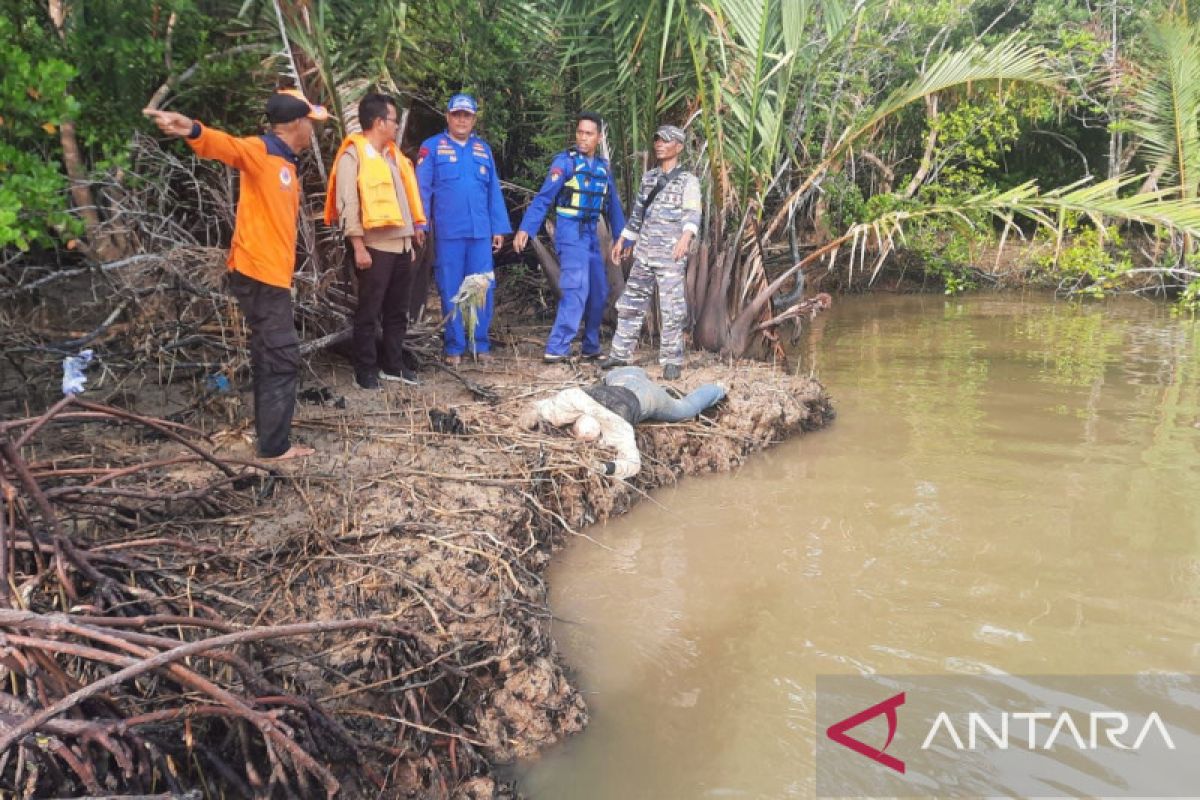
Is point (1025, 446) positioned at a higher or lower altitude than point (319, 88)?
lower

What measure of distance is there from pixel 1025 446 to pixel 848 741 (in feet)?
11.7

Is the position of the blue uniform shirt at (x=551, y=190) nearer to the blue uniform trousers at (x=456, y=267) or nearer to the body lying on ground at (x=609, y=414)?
the blue uniform trousers at (x=456, y=267)

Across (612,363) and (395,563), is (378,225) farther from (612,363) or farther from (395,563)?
(395,563)

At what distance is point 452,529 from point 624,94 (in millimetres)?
4645

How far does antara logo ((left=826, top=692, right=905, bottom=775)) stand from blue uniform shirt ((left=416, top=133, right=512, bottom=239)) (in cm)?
416

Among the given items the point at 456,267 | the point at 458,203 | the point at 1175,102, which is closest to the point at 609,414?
the point at 456,267

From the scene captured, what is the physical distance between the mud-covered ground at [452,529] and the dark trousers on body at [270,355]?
8.2 inches

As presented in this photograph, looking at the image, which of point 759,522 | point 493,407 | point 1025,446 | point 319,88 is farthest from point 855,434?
point 319,88

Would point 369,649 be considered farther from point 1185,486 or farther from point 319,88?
point 1185,486

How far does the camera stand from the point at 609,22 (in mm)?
6555

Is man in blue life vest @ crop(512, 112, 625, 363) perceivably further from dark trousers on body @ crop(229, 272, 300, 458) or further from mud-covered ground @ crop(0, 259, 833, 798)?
dark trousers on body @ crop(229, 272, 300, 458)

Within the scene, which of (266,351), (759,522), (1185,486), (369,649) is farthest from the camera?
(1185,486)

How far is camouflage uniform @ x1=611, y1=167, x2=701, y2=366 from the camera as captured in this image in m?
→ 5.95

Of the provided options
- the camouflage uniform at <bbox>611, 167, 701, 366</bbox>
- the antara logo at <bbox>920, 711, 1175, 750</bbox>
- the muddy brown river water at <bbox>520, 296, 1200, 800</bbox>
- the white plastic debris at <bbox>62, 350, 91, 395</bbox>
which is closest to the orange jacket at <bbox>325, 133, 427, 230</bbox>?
the white plastic debris at <bbox>62, 350, 91, 395</bbox>
